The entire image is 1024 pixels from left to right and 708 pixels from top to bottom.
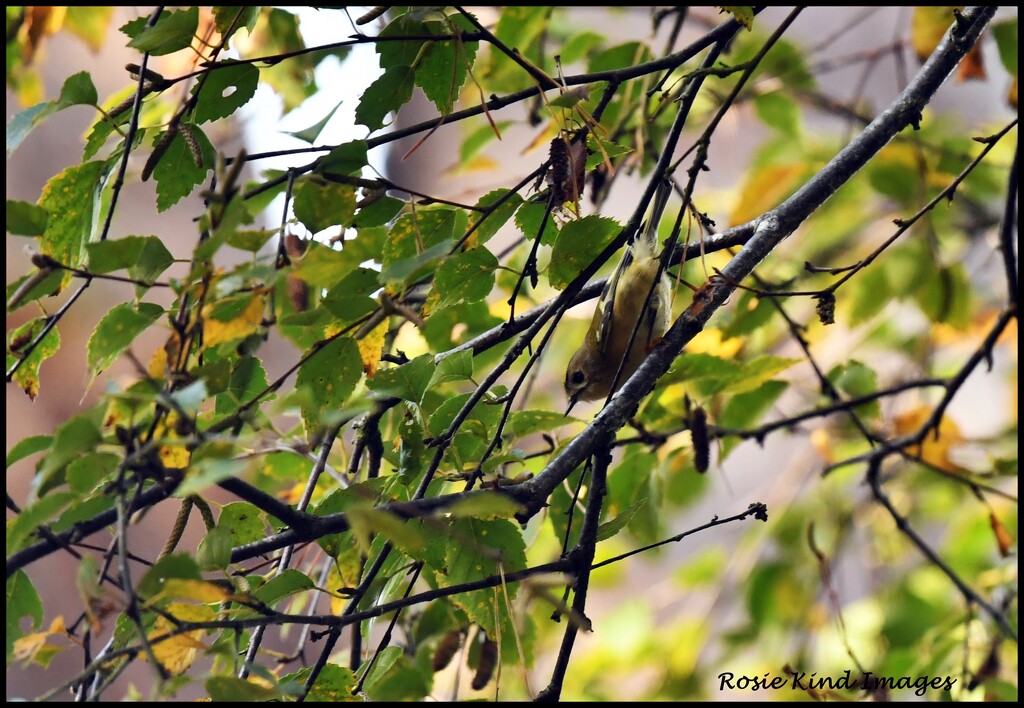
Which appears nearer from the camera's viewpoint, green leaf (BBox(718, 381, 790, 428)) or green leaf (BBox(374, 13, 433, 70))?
green leaf (BBox(374, 13, 433, 70))

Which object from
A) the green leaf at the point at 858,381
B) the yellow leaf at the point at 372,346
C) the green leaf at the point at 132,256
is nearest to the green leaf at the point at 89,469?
the green leaf at the point at 132,256

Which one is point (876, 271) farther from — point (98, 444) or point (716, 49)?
point (98, 444)

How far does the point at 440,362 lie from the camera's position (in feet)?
4.74

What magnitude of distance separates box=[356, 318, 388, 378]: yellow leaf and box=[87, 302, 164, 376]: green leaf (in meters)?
0.26

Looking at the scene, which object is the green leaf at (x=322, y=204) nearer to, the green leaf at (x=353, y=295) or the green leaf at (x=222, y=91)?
the green leaf at (x=353, y=295)

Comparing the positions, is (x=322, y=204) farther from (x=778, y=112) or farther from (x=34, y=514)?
(x=778, y=112)

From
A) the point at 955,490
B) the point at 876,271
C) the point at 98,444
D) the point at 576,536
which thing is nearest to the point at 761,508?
the point at 576,536

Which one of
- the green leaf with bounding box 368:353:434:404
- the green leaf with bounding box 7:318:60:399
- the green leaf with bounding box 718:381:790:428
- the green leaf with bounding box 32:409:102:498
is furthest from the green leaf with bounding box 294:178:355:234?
the green leaf with bounding box 718:381:790:428

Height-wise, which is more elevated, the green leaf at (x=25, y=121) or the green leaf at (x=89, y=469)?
the green leaf at (x=25, y=121)

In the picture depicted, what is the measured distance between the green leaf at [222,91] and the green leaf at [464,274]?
1.33 ft

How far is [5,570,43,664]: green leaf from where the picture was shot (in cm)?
106

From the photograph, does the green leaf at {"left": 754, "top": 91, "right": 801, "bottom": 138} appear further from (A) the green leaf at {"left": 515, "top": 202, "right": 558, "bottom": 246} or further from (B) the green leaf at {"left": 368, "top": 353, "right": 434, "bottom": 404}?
(B) the green leaf at {"left": 368, "top": 353, "right": 434, "bottom": 404}

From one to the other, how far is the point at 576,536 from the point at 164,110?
5.78 ft

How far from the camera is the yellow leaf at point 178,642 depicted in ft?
3.35
